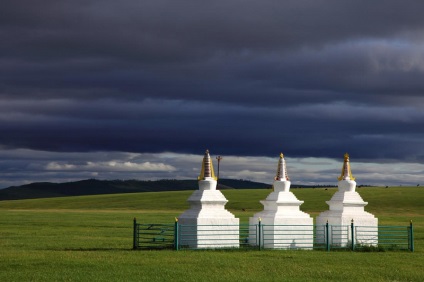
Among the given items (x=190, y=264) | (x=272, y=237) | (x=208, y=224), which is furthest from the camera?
(x=272, y=237)

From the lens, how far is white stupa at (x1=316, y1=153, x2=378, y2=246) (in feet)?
140

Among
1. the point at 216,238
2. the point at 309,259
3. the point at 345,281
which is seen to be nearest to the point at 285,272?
the point at 345,281

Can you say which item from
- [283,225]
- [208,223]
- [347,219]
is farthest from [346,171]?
[208,223]

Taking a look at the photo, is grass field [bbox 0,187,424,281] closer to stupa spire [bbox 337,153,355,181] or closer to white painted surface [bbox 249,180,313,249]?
white painted surface [bbox 249,180,313,249]

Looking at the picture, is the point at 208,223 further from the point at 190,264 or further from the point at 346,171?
the point at 346,171

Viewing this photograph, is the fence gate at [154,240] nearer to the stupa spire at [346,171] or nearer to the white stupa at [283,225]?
the white stupa at [283,225]

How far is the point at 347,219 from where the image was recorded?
43125 mm

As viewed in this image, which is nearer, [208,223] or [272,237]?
[208,223]

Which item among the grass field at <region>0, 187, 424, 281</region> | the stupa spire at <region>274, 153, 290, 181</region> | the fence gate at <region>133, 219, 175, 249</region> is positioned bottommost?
the grass field at <region>0, 187, 424, 281</region>

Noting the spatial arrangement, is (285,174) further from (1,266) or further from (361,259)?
(1,266)

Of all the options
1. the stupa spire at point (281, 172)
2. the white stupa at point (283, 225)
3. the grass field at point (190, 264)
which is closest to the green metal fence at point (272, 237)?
the white stupa at point (283, 225)

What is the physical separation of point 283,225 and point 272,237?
865 millimetres

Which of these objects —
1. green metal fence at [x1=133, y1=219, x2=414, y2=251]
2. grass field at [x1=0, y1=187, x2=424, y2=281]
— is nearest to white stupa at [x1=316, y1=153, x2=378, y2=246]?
green metal fence at [x1=133, y1=219, x2=414, y2=251]

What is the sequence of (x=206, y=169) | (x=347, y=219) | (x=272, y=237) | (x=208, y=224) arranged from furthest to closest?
(x=347, y=219)
(x=206, y=169)
(x=272, y=237)
(x=208, y=224)
